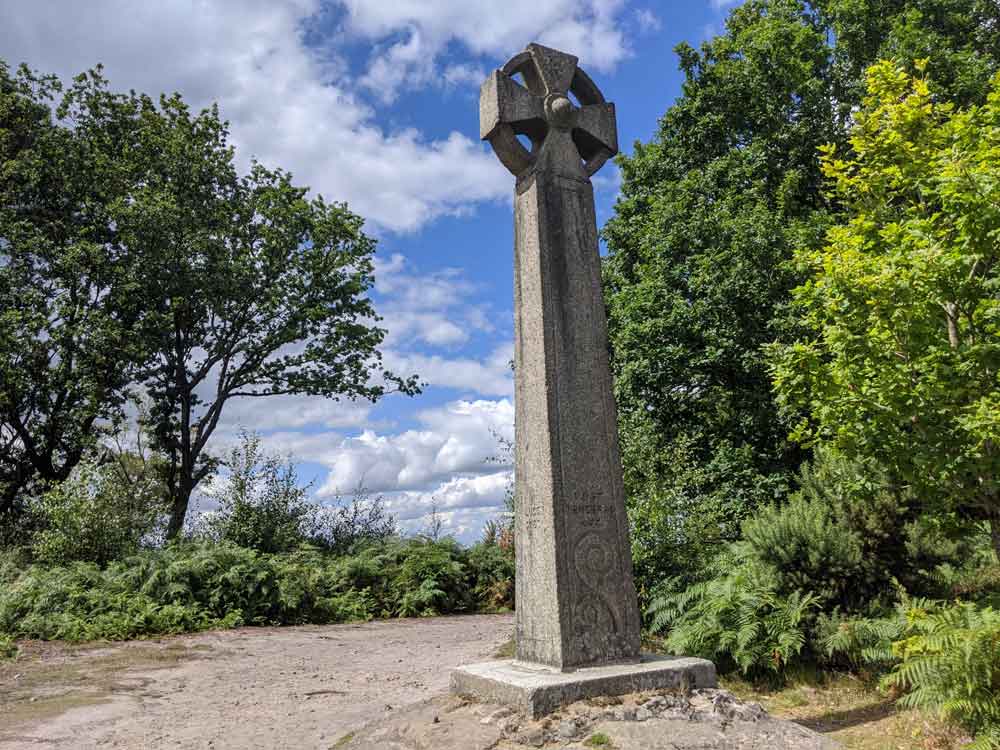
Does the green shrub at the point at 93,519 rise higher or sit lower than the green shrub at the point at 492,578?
higher

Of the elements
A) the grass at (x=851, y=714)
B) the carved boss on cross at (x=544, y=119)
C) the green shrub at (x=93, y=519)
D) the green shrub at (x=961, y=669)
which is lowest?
the grass at (x=851, y=714)

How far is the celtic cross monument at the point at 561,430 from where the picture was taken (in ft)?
16.6

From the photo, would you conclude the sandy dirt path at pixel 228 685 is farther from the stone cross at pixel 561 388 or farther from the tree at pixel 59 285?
the tree at pixel 59 285

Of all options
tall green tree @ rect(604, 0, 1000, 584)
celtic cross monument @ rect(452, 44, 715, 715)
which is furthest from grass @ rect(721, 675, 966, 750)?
tall green tree @ rect(604, 0, 1000, 584)

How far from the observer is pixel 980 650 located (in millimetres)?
5402

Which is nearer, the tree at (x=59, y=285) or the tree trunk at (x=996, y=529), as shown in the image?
the tree trunk at (x=996, y=529)

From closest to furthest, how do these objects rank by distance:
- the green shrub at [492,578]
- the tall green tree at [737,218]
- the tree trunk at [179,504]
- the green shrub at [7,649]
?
the green shrub at [7,649] → the tall green tree at [737,218] → the green shrub at [492,578] → the tree trunk at [179,504]

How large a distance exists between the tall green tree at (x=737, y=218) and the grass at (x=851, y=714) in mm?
4104

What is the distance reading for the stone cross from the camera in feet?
17.1

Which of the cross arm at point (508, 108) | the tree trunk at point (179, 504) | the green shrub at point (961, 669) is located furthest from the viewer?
the tree trunk at point (179, 504)

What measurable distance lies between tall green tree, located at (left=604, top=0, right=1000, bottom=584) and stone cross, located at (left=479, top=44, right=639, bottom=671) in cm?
593

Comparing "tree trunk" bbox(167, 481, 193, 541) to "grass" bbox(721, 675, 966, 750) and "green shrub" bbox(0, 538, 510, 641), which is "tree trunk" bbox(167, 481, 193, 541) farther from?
"grass" bbox(721, 675, 966, 750)

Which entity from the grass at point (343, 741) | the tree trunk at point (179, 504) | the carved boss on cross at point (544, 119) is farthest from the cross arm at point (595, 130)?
the tree trunk at point (179, 504)

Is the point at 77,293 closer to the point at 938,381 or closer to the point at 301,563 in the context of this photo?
the point at 301,563
